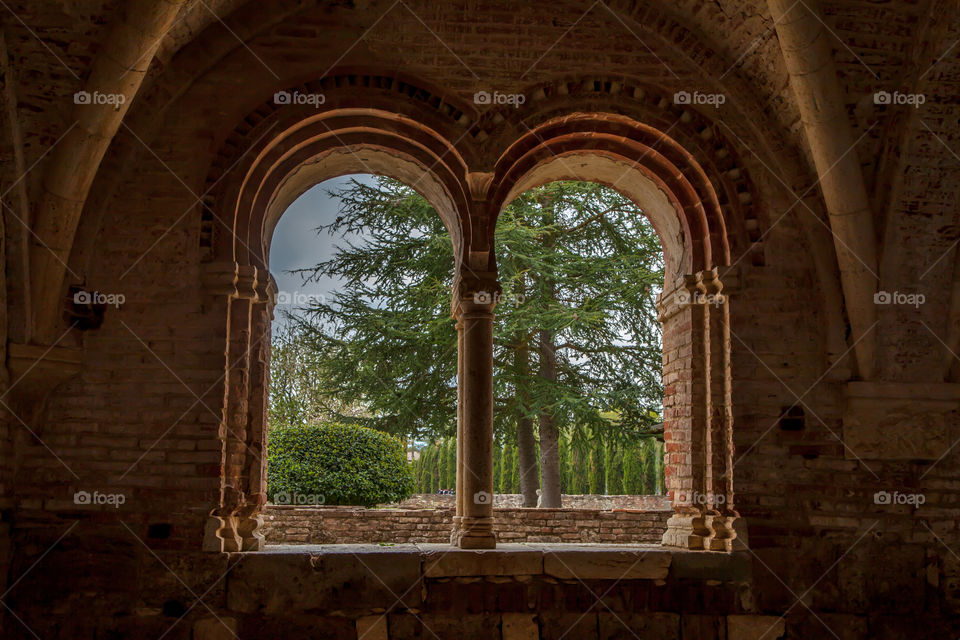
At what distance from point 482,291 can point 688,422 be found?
173 centimetres

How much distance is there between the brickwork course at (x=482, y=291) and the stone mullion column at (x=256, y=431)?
3cm

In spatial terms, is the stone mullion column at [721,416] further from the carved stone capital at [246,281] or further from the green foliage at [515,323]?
the green foliage at [515,323]

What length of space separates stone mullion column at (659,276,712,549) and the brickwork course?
0.02 m

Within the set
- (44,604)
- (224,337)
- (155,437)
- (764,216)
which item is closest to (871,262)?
(764,216)

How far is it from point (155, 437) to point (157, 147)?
6.49ft

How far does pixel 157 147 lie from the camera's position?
5.92m

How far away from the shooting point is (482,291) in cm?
613

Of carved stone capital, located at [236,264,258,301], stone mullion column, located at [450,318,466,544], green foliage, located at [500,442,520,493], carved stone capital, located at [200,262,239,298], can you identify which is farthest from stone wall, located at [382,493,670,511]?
carved stone capital, located at [200,262,239,298]

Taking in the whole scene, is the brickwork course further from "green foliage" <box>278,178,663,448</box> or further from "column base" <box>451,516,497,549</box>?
"green foliage" <box>278,178,663,448</box>

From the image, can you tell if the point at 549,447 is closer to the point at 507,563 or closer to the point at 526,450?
the point at 526,450

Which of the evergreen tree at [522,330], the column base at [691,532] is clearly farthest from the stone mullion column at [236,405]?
the evergreen tree at [522,330]

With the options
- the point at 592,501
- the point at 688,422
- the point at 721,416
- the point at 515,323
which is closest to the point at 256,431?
the point at 688,422

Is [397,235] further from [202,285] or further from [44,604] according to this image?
[44,604]

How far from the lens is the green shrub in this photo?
10.7 meters
